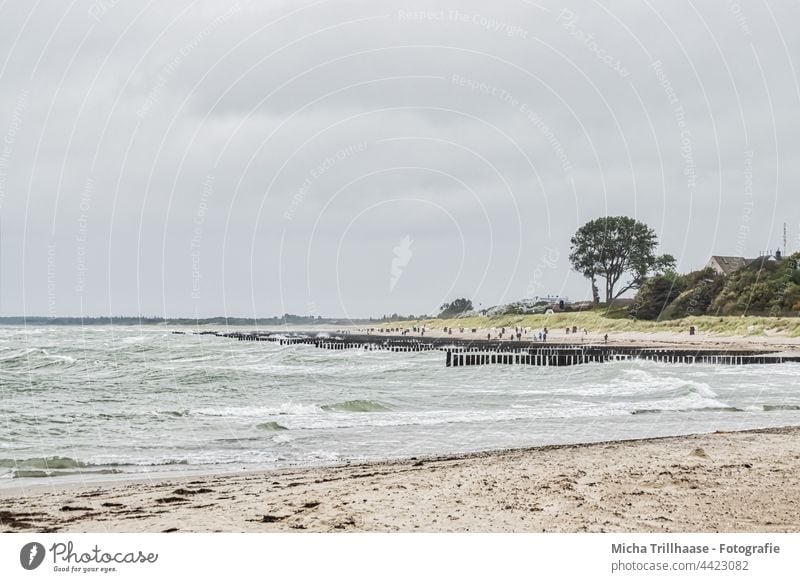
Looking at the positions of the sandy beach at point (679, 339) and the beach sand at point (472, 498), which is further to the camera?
the sandy beach at point (679, 339)

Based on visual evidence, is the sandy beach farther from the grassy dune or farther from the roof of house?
the roof of house

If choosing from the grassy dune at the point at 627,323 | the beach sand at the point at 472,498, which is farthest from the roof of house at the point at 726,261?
the beach sand at the point at 472,498

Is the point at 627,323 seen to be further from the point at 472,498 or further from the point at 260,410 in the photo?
the point at 472,498

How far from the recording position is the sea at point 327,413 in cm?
1340

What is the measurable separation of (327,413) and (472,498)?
1230 cm

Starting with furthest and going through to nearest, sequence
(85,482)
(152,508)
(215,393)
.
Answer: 1. (215,393)
2. (85,482)
3. (152,508)

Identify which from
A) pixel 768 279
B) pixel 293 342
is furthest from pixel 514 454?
pixel 293 342

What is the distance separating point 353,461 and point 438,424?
17.1 ft

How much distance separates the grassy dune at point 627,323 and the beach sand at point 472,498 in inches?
1694

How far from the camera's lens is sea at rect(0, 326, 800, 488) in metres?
13.4

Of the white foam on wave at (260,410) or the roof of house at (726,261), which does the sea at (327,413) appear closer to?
the white foam on wave at (260,410)

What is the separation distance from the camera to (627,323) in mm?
67312
